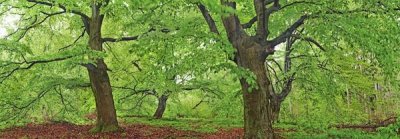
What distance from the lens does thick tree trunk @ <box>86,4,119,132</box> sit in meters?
19.7

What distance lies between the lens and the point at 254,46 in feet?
44.7

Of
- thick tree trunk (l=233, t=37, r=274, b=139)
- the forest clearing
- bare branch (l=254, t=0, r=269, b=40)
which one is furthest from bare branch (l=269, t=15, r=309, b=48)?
thick tree trunk (l=233, t=37, r=274, b=139)

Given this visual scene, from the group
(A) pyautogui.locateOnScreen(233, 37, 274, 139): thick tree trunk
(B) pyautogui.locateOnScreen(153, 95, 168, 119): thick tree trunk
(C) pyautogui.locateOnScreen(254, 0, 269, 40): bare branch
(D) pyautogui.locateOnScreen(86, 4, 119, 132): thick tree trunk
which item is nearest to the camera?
(C) pyautogui.locateOnScreen(254, 0, 269, 40): bare branch

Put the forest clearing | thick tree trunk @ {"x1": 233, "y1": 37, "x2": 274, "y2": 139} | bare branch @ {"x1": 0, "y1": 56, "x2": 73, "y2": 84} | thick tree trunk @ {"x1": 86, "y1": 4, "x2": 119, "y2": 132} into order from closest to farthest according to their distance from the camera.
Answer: the forest clearing, thick tree trunk @ {"x1": 233, "y1": 37, "x2": 274, "y2": 139}, bare branch @ {"x1": 0, "y1": 56, "x2": 73, "y2": 84}, thick tree trunk @ {"x1": 86, "y1": 4, "x2": 119, "y2": 132}

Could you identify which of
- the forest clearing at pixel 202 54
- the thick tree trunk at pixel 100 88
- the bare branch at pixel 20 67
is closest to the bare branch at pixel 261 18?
the forest clearing at pixel 202 54

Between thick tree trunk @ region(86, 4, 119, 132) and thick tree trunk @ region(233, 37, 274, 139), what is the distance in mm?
8620

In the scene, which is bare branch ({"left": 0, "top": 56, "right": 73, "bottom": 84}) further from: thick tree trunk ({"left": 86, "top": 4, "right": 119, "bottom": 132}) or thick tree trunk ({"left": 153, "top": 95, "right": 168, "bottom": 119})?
thick tree trunk ({"left": 153, "top": 95, "right": 168, "bottom": 119})

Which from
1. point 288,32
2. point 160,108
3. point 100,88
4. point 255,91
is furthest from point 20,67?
point 160,108

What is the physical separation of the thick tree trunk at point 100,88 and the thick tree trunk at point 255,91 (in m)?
8.62

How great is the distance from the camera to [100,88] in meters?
19.8

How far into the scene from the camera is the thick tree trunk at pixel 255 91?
1362 cm

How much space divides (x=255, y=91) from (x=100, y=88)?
9234 millimetres

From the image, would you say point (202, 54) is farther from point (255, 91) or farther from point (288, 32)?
point (288, 32)

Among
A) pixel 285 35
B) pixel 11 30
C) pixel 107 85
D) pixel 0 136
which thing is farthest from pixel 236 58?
pixel 11 30
